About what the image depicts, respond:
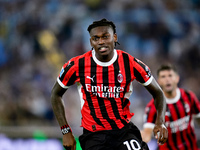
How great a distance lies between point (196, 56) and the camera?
9.75 meters

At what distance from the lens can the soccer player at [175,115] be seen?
5.09 metres

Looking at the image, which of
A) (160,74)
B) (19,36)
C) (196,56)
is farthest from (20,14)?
(160,74)

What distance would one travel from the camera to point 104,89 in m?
3.65

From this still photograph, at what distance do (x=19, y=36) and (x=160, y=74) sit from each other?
683 cm

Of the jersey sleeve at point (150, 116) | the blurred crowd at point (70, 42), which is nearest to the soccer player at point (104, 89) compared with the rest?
the jersey sleeve at point (150, 116)

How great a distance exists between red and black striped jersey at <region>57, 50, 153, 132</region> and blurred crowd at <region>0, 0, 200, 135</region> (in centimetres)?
513

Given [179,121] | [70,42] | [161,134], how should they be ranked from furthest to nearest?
[70,42] < [179,121] < [161,134]

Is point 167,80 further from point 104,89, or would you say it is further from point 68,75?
point 68,75

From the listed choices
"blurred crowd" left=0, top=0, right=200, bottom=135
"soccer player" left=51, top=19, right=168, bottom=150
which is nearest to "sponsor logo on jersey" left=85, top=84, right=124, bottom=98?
"soccer player" left=51, top=19, right=168, bottom=150

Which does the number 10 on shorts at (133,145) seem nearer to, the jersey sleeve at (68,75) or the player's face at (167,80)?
the jersey sleeve at (68,75)

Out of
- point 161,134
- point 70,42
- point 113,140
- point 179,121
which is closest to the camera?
point 161,134

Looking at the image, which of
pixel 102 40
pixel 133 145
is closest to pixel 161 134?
pixel 133 145

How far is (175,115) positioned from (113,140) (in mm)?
1863

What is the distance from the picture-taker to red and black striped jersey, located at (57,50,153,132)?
3.64 metres
